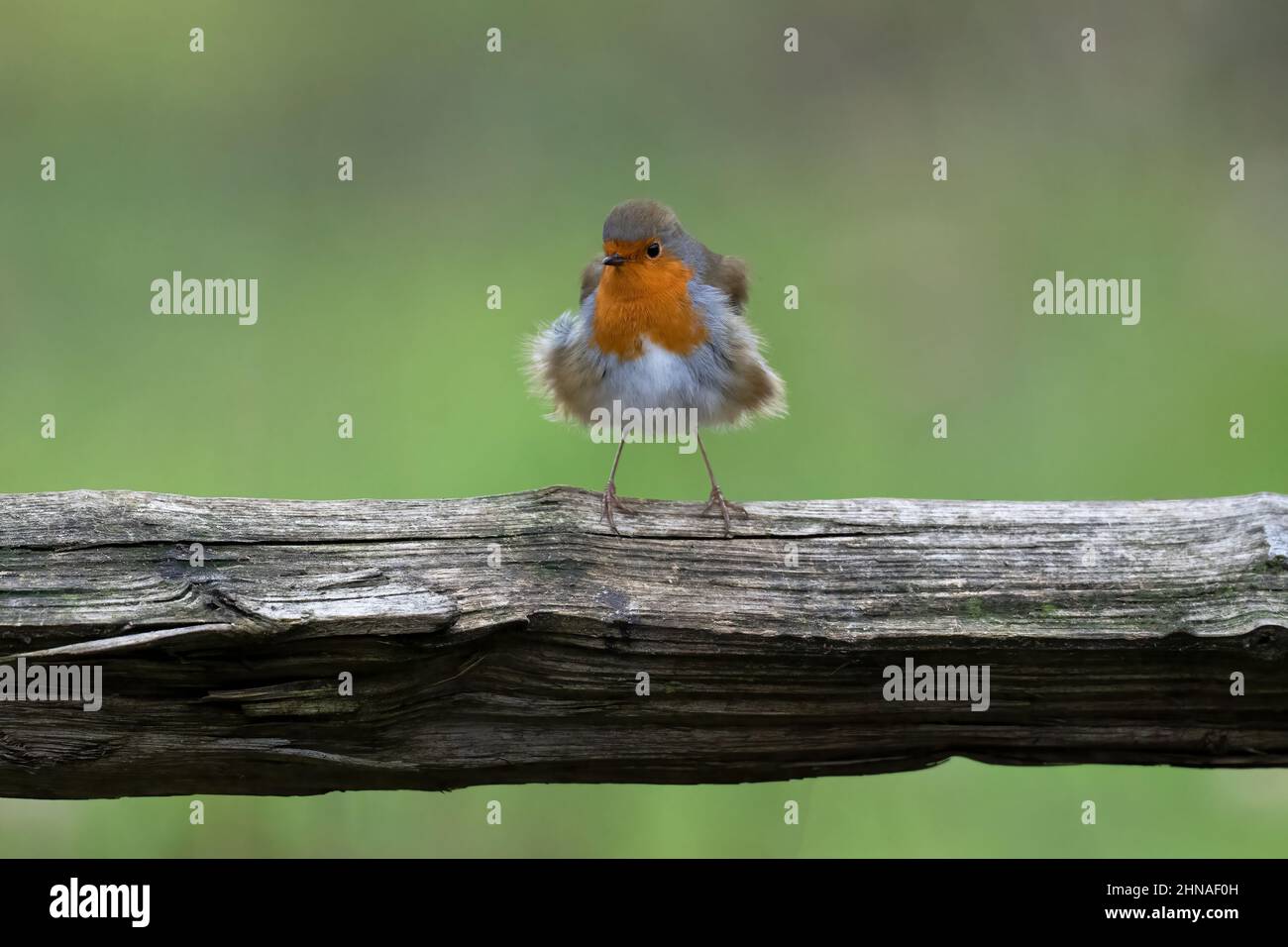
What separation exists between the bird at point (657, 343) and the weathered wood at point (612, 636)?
1117 mm

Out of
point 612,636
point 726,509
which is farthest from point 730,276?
point 612,636

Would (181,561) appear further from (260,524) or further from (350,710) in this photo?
(350,710)

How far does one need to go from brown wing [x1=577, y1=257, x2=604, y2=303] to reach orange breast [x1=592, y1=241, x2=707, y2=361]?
18 centimetres

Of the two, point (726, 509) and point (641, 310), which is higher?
point (641, 310)

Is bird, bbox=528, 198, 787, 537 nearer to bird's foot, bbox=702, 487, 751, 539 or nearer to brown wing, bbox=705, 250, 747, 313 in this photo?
brown wing, bbox=705, 250, 747, 313

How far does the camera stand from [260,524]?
2033 millimetres

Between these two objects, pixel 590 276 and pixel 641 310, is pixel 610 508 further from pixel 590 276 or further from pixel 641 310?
pixel 590 276

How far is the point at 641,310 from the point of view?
11.2ft

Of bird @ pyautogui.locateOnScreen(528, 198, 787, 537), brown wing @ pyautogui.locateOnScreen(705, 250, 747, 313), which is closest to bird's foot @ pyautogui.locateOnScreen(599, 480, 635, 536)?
bird @ pyautogui.locateOnScreen(528, 198, 787, 537)

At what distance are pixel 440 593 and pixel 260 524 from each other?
0.30 m

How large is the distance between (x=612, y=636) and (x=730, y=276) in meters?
1.82

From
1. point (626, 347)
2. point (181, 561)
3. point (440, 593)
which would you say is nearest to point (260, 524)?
point (181, 561)

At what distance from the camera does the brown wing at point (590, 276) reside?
3.65 metres

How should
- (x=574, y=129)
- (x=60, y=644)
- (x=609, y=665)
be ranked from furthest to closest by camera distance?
(x=574, y=129) → (x=609, y=665) → (x=60, y=644)
